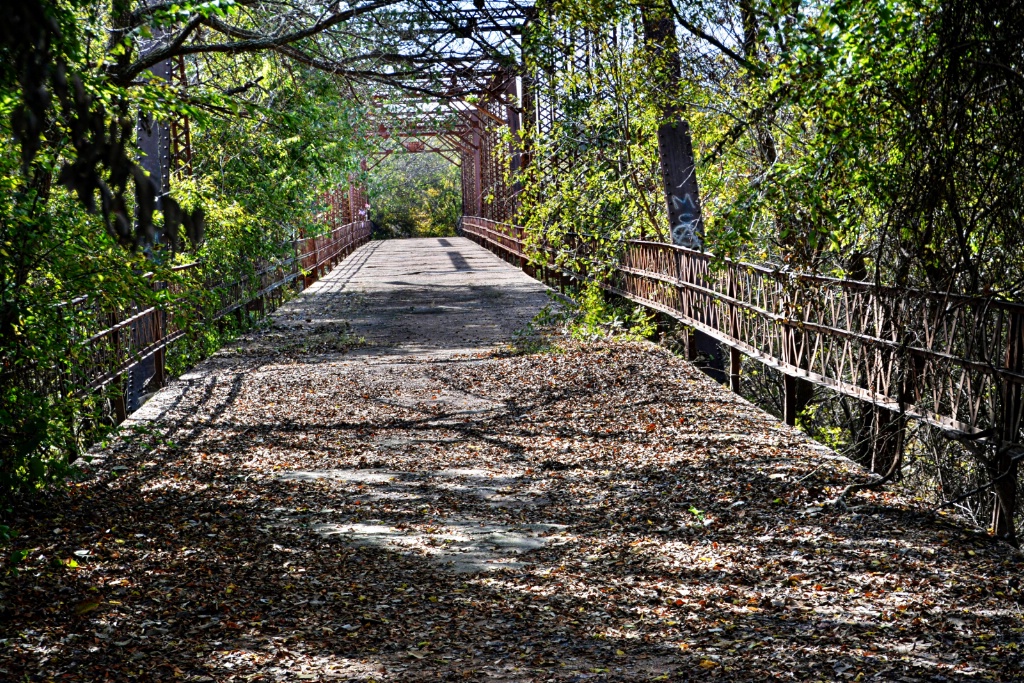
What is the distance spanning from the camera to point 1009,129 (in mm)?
4574

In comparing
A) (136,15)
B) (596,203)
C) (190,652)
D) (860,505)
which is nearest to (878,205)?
(860,505)

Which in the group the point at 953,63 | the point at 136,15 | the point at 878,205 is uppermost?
the point at 136,15

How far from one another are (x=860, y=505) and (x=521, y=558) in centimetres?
200

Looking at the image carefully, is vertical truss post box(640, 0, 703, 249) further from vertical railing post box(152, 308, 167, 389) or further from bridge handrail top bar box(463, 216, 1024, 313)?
vertical railing post box(152, 308, 167, 389)

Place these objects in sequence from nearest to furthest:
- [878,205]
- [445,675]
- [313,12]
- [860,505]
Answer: [445,675], [860,505], [878,205], [313,12]

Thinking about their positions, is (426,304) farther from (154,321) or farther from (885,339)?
(885,339)

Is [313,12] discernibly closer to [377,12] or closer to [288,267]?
[377,12]

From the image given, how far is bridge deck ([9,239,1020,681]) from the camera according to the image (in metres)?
3.87

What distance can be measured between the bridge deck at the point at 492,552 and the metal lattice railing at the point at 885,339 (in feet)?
1.86

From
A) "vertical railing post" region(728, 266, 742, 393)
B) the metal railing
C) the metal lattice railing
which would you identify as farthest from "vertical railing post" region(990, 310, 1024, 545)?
the metal railing

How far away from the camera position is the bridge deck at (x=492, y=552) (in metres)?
3.87

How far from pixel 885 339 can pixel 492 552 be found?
2.73 metres

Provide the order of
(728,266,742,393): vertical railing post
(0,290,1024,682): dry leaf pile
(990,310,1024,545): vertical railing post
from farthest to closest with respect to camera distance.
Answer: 1. (728,266,742,393): vertical railing post
2. (990,310,1024,545): vertical railing post
3. (0,290,1024,682): dry leaf pile

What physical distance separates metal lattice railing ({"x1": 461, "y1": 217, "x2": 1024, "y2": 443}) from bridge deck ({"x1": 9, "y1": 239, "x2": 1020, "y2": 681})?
0.57 meters
